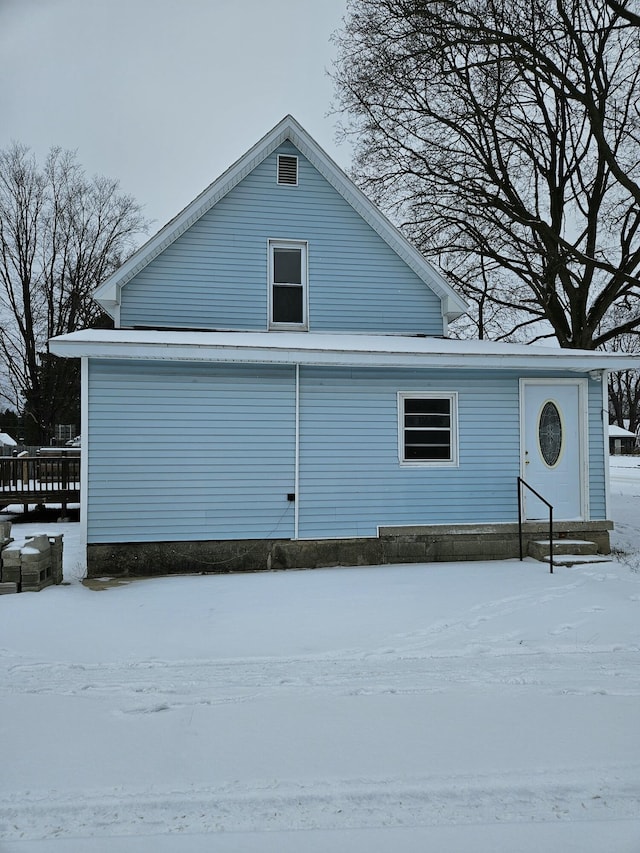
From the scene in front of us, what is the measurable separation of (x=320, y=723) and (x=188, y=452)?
5572mm

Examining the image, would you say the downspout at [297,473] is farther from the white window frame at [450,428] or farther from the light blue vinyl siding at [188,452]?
the white window frame at [450,428]

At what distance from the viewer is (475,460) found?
32.4ft

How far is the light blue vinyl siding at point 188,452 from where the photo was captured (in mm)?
8789

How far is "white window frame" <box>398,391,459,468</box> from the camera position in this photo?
31.9 ft

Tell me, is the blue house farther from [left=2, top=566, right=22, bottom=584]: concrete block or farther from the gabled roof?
[left=2, top=566, right=22, bottom=584]: concrete block

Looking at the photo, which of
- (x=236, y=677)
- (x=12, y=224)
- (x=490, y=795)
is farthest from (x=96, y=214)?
(x=490, y=795)

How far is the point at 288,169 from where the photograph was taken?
1131cm

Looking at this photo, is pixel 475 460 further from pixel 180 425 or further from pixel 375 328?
pixel 180 425

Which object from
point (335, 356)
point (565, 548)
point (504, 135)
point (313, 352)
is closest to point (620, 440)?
point (504, 135)

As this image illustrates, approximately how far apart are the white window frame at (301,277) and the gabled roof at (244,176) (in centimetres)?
127

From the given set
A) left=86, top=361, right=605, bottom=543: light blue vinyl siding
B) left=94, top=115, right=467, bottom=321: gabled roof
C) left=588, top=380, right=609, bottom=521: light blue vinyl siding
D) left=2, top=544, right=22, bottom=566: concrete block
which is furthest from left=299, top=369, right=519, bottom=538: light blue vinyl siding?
left=2, top=544, right=22, bottom=566: concrete block

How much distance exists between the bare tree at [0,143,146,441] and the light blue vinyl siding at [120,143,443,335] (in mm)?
19549

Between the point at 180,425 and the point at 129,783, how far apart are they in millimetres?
6069

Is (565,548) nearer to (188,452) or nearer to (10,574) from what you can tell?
(188,452)
